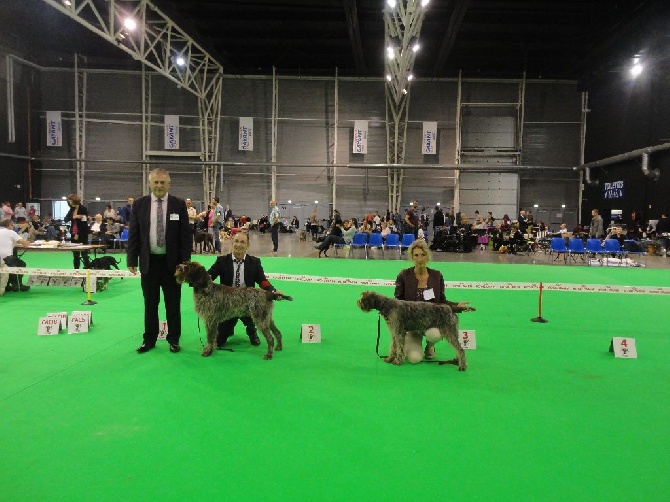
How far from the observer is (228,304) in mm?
4098

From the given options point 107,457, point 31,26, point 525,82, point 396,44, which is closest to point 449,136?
point 525,82

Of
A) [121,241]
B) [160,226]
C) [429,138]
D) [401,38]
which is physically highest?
[401,38]

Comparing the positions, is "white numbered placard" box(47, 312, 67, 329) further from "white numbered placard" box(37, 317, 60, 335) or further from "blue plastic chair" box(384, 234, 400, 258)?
"blue plastic chair" box(384, 234, 400, 258)

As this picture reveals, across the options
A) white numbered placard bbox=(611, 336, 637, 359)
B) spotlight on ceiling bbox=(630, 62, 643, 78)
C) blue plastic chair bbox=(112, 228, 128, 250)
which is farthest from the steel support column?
spotlight on ceiling bbox=(630, 62, 643, 78)

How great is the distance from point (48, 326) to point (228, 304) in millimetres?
2160

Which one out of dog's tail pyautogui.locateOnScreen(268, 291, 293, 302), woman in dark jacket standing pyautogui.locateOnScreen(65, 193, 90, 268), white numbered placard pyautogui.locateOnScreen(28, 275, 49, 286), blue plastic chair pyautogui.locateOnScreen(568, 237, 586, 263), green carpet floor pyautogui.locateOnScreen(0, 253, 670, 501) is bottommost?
green carpet floor pyautogui.locateOnScreen(0, 253, 670, 501)

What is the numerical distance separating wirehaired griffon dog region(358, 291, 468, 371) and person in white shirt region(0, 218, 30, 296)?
5841mm

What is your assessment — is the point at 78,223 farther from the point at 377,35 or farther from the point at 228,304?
the point at 377,35

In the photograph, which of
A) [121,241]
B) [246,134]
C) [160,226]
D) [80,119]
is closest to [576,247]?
[160,226]

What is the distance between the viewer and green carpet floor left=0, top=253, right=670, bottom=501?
221 cm

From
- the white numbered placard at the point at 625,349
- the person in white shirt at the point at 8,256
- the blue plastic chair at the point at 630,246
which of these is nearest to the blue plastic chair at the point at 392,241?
the blue plastic chair at the point at 630,246

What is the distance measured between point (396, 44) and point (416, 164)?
20.1 feet

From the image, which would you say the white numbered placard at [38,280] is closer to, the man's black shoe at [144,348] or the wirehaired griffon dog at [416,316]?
the man's black shoe at [144,348]

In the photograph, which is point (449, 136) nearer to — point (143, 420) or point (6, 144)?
point (6, 144)
